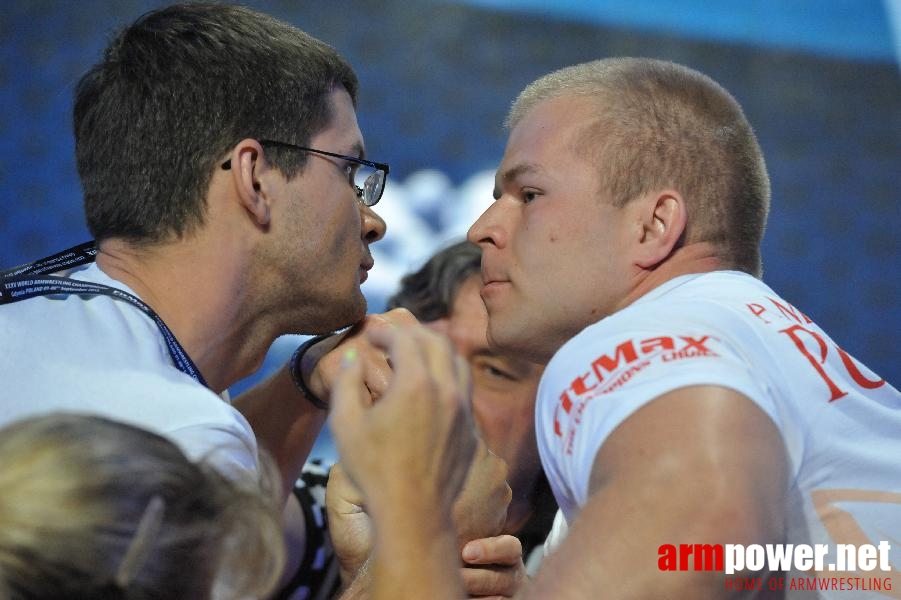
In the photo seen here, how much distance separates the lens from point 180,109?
232 centimetres

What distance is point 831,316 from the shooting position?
4.84 metres

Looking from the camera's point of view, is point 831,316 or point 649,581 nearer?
point 649,581

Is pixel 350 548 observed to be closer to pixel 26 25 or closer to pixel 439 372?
pixel 439 372

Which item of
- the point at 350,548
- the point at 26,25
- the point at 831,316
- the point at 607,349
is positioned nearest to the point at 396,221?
the point at 26,25

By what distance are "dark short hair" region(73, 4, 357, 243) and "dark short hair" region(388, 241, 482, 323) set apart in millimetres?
935

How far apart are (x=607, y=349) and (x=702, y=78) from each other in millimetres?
901

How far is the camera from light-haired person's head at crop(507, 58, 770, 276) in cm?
201

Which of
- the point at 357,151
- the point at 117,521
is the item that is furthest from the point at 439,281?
the point at 117,521

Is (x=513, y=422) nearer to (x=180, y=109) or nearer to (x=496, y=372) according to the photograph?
(x=496, y=372)

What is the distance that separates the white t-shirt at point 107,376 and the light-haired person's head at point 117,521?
0.30 meters

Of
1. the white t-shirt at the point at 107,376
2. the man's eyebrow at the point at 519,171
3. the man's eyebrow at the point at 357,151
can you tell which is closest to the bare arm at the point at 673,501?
the white t-shirt at the point at 107,376

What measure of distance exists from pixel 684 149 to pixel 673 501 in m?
0.96

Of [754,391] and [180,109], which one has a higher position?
[180,109]

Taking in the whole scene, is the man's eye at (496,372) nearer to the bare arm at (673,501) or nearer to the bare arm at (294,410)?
the bare arm at (294,410)
